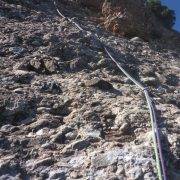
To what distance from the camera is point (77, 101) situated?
677 centimetres

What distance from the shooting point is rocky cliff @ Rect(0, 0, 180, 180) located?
17.0 feet

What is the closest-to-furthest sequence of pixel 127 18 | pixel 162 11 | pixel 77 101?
pixel 77 101
pixel 127 18
pixel 162 11

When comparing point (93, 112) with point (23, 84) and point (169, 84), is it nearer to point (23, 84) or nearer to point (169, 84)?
point (23, 84)

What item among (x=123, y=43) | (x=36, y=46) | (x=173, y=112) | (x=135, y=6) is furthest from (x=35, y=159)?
(x=135, y=6)

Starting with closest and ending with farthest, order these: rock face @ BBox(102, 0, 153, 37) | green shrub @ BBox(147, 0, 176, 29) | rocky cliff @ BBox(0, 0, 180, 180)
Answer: rocky cliff @ BBox(0, 0, 180, 180), rock face @ BBox(102, 0, 153, 37), green shrub @ BBox(147, 0, 176, 29)

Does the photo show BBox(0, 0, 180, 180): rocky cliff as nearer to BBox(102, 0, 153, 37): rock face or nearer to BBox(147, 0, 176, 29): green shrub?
BBox(102, 0, 153, 37): rock face

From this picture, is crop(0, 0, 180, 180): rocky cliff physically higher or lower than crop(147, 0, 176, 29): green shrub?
lower

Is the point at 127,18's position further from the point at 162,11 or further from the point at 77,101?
the point at 162,11

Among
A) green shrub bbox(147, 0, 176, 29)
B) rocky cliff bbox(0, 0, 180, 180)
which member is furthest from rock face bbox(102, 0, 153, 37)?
green shrub bbox(147, 0, 176, 29)

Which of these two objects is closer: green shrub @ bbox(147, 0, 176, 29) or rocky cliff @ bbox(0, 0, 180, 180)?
rocky cliff @ bbox(0, 0, 180, 180)

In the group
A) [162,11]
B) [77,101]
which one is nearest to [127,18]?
[77,101]

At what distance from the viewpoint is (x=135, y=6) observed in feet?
46.6

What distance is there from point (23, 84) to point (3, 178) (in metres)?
2.56

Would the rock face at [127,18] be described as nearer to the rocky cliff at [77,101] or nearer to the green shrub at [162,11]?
the rocky cliff at [77,101]
